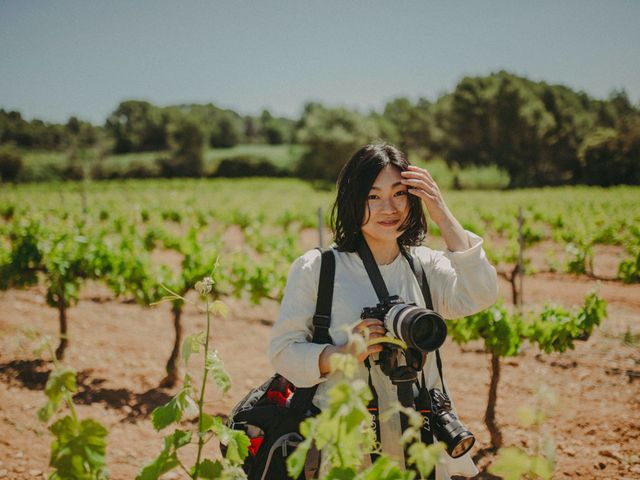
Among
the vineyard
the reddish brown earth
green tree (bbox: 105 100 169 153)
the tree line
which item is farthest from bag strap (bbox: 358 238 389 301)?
green tree (bbox: 105 100 169 153)

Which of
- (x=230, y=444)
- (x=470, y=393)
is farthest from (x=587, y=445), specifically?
(x=230, y=444)

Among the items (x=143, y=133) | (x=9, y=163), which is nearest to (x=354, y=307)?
(x=9, y=163)

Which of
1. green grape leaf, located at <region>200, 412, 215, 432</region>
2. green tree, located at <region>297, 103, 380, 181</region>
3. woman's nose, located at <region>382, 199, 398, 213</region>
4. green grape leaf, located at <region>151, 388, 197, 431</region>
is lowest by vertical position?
green grape leaf, located at <region>200, 412, 215, 432</region>

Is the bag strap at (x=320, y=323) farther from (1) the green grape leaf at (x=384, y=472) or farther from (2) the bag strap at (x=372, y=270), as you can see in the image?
(1) the green grape leaf at (x=384, y=472)

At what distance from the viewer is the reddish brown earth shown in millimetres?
3367

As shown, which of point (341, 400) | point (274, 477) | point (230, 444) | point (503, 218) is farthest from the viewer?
point (503, 218)

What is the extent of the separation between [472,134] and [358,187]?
51.0m

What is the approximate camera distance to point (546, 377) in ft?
15.7

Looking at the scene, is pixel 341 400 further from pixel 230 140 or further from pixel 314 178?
pixel 230 140

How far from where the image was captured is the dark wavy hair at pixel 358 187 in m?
1.80

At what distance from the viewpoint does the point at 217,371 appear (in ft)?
3.53

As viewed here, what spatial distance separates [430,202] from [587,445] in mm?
3160

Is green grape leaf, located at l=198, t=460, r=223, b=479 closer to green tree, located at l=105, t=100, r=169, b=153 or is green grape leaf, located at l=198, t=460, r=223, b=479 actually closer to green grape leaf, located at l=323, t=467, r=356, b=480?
green grape leaf, located at l=323, t=467, r=356, b=480

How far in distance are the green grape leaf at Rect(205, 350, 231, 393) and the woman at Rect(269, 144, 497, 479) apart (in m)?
0.52
